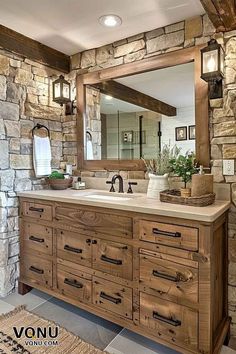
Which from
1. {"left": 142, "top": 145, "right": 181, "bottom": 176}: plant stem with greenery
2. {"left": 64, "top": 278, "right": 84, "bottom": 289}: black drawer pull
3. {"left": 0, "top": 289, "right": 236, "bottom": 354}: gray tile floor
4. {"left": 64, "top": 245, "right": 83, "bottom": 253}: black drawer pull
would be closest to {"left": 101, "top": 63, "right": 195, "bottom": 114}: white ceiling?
{"left": 142, "top": 145, "right": 181, "bottom": 176}: plant stem with greenery

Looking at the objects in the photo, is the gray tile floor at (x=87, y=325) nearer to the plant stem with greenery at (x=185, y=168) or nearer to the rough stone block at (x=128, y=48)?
the plant stem with greenery at (x=185, y=168)

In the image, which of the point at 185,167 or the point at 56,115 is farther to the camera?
the point at 56,115

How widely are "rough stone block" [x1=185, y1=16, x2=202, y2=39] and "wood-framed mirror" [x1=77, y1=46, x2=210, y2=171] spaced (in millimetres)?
114

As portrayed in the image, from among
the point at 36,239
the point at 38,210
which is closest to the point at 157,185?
the point at 38,210

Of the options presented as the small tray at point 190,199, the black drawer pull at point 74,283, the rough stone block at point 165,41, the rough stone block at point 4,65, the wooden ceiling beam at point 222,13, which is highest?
the rough stone block at point 165,41

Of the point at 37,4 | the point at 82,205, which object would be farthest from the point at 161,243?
the point at 37,4

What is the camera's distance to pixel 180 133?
2230 mm

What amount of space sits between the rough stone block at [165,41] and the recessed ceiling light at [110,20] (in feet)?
1.05

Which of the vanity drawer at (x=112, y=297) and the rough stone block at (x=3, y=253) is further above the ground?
the rough stone block at (x=3, y=253)

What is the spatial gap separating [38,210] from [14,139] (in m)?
0.74

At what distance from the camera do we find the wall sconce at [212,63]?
1.87 meters

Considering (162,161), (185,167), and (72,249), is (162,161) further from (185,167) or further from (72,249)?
(72,249)

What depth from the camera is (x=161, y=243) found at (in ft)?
5.42

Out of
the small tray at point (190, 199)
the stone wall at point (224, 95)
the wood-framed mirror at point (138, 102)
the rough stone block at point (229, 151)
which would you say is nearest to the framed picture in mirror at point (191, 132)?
the wood-framed mirror at point (138, 102)
